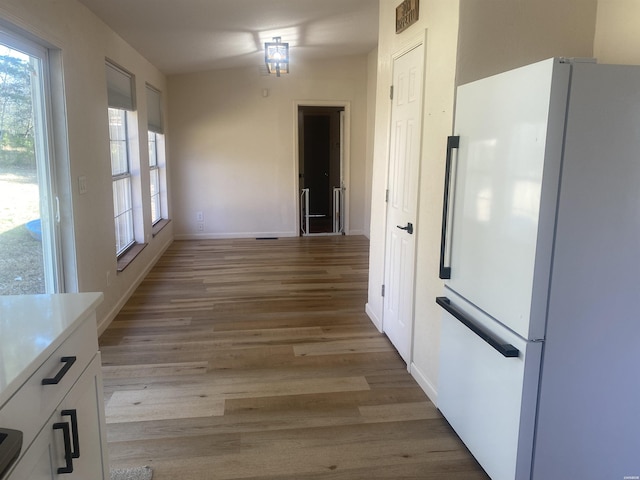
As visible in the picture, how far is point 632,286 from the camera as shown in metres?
1.67

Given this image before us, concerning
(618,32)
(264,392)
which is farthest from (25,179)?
(618,32)

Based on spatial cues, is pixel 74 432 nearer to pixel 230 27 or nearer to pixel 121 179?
pixel 121 179

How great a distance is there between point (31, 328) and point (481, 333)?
62.1 inches

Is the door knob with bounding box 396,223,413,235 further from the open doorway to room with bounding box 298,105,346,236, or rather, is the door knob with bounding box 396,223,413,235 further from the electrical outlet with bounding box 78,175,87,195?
the open doorway to room with bounding box 298,105,346,236

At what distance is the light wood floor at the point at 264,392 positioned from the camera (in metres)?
2.17

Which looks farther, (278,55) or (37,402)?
(278,55)

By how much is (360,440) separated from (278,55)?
3.89 m

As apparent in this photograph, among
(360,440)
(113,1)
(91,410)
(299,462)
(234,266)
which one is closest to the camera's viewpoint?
(91,410)

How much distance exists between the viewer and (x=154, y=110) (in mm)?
6164

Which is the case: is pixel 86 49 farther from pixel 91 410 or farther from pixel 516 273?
pixel 516 273

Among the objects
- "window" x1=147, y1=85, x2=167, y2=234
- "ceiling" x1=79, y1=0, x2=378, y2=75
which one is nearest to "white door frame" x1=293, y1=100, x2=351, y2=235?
"ceiling" x1=79, y1=0, x2=378, y2=75

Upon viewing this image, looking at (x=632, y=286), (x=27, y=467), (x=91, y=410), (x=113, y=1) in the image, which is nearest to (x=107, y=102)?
(x=113, y=1)

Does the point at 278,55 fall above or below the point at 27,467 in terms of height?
A: above

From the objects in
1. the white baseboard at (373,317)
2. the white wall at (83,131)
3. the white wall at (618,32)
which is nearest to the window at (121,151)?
the white wall at (83,131)
